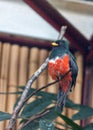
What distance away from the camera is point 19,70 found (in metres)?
2.55

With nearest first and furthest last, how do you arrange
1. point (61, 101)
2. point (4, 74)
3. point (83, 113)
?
1. point (61, 101)
2. point (83, 113)
3. point (4, 74)

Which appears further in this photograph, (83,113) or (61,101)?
(83,113)

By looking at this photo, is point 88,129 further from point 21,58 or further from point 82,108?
point 21,58

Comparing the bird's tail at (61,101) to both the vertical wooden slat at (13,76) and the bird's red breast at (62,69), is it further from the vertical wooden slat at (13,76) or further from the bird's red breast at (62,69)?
the vertical wooden slat at (13,76)

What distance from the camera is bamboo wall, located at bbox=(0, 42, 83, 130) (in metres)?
2.50

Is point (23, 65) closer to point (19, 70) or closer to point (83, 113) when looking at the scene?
point (19, 70)

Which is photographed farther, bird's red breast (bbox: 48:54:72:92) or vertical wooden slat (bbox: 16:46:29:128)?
vertical wooden slat (bbox: 16:46:29:128)

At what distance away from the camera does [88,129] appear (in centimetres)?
171

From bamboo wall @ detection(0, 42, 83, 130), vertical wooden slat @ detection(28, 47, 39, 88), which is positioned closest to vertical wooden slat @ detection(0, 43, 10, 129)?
bamboo wall @ detection(0, 42, 83, 130)

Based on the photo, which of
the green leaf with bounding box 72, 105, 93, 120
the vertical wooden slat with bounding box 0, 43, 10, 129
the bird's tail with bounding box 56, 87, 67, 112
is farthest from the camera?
the vertical wooden slat with bounding box 0, 43, 10, 129

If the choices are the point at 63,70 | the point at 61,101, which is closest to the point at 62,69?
the point at 63,70

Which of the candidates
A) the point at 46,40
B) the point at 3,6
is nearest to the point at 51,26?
the point at 46,40

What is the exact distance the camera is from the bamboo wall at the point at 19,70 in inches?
98.5

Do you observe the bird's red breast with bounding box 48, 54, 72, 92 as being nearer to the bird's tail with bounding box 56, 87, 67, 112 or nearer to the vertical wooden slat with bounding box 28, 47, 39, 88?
the bird's tail with bounding box 56, 87, 67, 112
